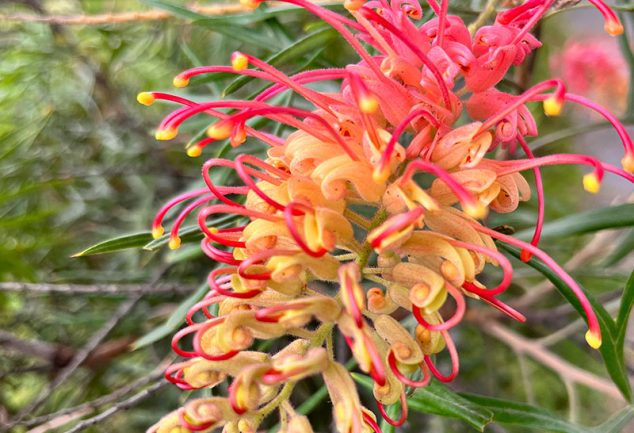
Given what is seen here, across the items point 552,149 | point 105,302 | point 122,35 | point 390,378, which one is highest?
point 390,378

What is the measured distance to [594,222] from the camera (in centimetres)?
49

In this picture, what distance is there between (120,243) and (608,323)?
336 millimetres

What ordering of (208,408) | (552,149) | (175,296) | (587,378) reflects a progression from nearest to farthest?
(208,408), (587,378), (175,296), (552,149)

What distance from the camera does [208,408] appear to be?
33 centimetres

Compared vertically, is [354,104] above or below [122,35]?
above

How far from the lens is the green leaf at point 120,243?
0.45m

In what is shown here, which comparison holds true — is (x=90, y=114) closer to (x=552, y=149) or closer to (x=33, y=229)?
(x=33, y=229)

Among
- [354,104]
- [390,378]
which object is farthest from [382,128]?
[390,378]

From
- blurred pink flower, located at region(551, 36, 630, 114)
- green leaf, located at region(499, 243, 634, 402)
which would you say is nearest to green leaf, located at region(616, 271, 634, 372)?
green leaf, located at region(499, 243, 634, 402)

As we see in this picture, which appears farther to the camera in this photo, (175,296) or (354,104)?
(175,296)

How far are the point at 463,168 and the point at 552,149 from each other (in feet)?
2.73

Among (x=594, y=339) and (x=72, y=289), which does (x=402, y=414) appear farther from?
(x=72, y=289)

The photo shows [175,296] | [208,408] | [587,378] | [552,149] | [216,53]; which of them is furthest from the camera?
[552,149]

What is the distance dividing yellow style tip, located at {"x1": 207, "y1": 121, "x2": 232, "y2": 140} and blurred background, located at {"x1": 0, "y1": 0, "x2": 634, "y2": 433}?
0.31 metres
